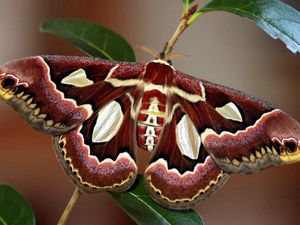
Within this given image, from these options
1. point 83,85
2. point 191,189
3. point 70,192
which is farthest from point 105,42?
point 70,192

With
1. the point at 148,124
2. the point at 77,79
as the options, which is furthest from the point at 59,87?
the point at 148,124

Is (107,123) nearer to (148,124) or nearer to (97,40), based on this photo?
(148,124)

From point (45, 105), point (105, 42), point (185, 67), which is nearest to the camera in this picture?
point (45, 105)

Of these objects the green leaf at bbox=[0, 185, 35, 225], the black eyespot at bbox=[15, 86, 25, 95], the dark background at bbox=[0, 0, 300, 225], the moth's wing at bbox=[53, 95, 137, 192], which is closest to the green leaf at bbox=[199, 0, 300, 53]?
the moth's wing at bbox=[53, 95, 137, 192]

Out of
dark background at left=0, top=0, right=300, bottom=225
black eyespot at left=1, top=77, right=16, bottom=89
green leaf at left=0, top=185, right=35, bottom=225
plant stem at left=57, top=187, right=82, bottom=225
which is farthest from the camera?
dark background at left=0, top=0, right=300, bottom=225

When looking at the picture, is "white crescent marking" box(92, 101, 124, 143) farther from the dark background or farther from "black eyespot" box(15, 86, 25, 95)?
the dark background

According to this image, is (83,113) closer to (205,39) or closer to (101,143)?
(101,143)
